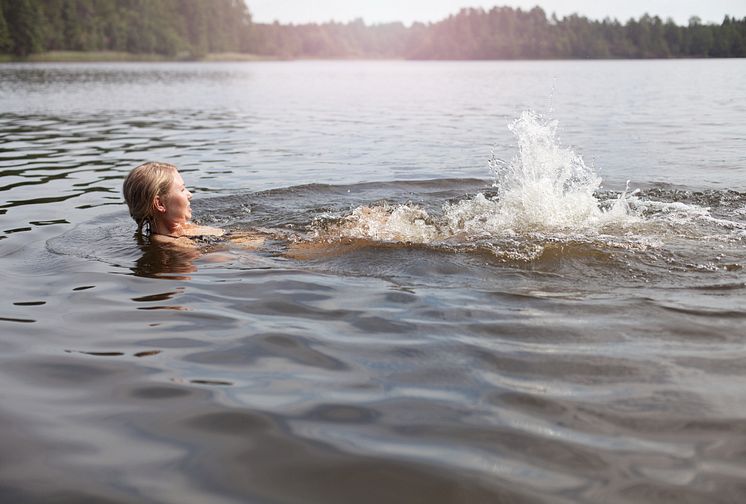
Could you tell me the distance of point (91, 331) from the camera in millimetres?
4426

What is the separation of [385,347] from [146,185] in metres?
3.41

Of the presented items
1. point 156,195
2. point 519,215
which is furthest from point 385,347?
point 156,195

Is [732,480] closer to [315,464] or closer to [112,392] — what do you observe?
[315,464]

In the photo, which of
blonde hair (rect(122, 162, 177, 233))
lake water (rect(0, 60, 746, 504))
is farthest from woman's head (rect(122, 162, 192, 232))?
lake water (rect(0, 60, 746, 504))

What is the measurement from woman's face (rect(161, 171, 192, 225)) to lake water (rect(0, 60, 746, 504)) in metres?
0.37

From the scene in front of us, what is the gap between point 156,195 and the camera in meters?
6.35

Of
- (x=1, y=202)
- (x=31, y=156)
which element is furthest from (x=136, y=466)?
(x=31, y=156)

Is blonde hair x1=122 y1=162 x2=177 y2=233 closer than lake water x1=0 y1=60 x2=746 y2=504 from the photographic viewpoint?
No

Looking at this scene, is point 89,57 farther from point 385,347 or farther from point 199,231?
point 385,347

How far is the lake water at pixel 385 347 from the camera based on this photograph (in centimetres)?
271

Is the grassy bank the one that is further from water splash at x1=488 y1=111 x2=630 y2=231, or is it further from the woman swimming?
water splash at x1=488 y1=111 x2=630 y2=231

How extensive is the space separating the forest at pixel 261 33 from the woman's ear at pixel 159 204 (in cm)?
5676

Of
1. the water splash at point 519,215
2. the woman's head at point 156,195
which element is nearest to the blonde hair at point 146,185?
the woman's head at point 156,195

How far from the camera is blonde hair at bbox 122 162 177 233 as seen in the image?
20.6 ft
